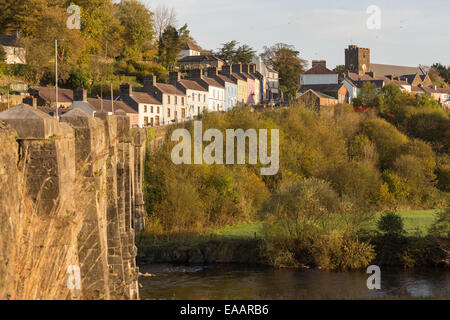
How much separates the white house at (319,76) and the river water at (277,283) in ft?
165

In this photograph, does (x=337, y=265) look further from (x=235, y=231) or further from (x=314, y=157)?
(x=314, y=157)

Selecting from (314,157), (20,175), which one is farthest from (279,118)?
(20,175)

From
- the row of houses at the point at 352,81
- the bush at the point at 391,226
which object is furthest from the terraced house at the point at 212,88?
the bush at the point at 391,226

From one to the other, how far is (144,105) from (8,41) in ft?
53.8

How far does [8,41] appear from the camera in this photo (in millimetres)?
56438

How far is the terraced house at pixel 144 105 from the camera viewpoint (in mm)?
50062

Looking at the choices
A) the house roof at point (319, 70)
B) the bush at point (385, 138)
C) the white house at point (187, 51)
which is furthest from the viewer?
the white house at point (187, 51)

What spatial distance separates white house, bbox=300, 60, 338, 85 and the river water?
50319 millimetres

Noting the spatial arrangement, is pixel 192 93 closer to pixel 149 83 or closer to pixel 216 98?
pixel 216 98

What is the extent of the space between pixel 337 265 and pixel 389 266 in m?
3.43

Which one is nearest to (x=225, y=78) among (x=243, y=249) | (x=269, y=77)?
(x=269, y=77)

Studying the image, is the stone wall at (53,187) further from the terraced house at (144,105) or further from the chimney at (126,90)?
the chimney at (126,90)

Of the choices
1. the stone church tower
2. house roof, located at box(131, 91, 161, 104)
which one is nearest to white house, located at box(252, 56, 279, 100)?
house roof, located at box(131, 91, 161, 104)

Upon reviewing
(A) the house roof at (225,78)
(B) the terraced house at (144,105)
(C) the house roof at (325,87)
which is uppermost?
(A) the house roof at (225,78)
